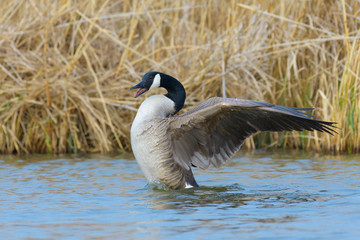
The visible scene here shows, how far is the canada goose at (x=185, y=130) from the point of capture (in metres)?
6.16

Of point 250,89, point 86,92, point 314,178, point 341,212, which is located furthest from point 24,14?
point 341,212

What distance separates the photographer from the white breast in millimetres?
6266

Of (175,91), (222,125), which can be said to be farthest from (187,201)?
(175,91)

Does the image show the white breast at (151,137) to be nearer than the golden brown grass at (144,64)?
Yes

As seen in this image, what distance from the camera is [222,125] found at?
252 inches

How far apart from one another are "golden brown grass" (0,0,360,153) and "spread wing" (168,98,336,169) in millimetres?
2870

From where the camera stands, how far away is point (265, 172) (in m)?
7.62

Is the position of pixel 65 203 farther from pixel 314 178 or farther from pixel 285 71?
pixel 285 71

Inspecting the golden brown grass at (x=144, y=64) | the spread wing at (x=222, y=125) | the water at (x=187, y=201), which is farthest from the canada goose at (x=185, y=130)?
the golden brown grass at (x=144, y=64)

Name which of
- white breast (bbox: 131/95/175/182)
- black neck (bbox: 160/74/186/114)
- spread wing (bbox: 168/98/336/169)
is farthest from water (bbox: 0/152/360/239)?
black neck (bbox: 160/74/186/114)

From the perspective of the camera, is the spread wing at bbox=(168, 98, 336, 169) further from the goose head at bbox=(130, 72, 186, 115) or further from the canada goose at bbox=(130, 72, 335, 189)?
the goose head at bbox=(130, 72, 186, 115)

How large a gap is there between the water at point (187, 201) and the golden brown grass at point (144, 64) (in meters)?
1.00

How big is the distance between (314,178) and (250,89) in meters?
3.03

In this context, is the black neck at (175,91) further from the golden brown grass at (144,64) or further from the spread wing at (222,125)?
the golden brown grass at (144,64)
